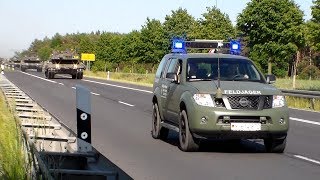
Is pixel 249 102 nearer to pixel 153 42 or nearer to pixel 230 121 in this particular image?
pixel 230 121

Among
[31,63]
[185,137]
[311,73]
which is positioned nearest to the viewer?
[185,137]

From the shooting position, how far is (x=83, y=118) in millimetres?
7273

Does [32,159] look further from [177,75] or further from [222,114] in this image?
[177,75]

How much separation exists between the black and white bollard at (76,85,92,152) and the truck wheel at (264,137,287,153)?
12.6ft

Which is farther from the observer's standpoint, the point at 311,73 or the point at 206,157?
the point at 311,73

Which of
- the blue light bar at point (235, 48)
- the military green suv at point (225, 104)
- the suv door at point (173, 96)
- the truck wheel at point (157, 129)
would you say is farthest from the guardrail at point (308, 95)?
the military green suv at point (225, 104)

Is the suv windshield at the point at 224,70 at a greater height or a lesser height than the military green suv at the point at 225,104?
greater

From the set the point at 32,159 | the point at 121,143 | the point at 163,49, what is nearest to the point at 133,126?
the point at 121,143

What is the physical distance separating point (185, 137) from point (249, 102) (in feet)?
4.09

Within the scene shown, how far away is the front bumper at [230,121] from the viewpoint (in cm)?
943

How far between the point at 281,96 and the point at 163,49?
175 feet

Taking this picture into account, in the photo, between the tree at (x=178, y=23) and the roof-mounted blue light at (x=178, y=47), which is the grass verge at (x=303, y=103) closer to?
the roof-mounted blue light at (x=178, y=47)

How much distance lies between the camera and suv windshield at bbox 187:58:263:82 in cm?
1057

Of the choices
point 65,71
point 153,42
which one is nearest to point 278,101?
point 65,71
